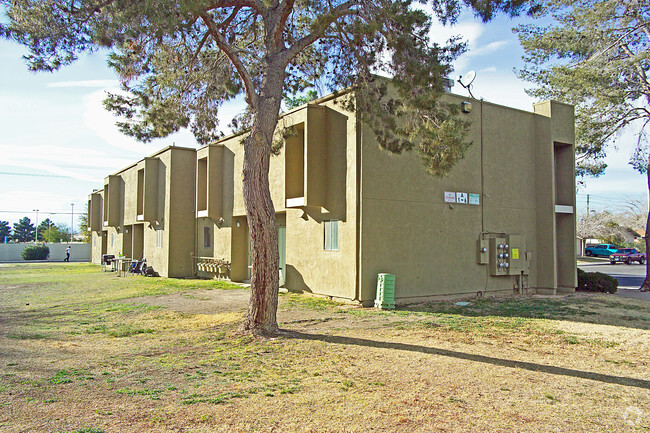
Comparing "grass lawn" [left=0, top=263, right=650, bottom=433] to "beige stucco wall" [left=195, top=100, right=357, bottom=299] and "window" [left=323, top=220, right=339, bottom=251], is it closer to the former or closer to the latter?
"beige stucco wall" [left=195, top=100, right=357, bottom=299]

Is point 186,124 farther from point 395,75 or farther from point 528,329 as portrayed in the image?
point 528,329

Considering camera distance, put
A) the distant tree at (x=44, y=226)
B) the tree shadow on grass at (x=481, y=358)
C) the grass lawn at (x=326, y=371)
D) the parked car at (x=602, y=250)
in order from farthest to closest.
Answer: the distant tree at (x=44, y=226), the parked car at (x=602, y=250), the tree shadow on grass at (x=481, y=358), the grass lawn at (x=326, y=371)

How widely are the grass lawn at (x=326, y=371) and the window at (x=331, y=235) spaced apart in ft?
6.81

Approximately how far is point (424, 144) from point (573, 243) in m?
10.2

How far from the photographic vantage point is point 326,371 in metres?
6.70

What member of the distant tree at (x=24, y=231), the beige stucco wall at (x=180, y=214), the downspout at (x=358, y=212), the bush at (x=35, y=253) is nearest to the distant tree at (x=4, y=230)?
the distant tree at (x=24, y=231)

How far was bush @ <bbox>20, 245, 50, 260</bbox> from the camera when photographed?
47.9m

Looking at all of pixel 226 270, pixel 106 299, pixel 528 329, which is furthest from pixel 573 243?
pixel 106 299

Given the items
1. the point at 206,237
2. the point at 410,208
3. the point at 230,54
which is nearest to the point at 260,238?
the point at 230,54

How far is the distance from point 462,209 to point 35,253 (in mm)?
46457

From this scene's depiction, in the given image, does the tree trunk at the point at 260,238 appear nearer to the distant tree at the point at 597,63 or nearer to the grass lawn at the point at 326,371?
the grass lawn at the point at 326,371

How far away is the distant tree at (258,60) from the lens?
8.52 meters

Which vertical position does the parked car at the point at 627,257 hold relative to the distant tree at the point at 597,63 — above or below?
below

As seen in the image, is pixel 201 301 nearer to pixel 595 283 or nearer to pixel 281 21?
pixel 281 21
